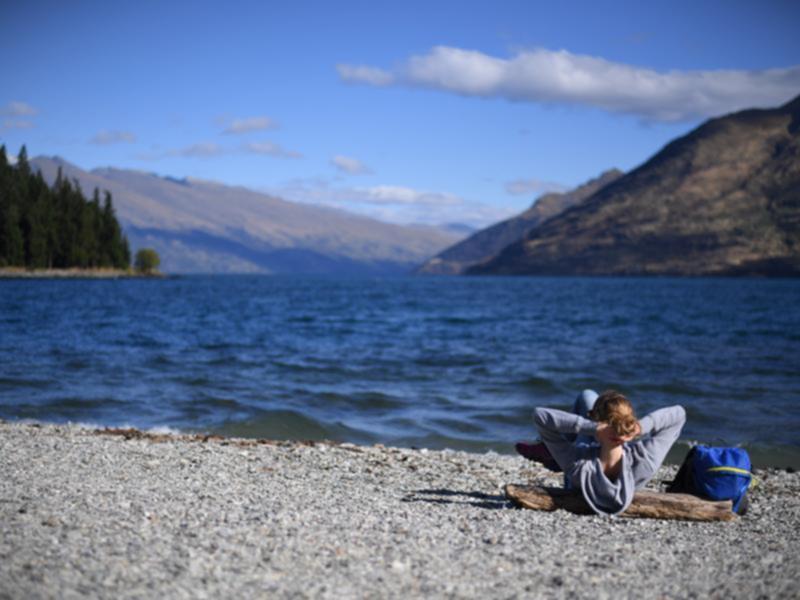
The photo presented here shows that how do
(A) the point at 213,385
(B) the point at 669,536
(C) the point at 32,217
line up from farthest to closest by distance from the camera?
(C) the point at 32,217, (A) the point at 213,385, (B) the point at 669,536

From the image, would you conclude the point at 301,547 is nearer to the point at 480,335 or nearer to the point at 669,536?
the point at 669,536

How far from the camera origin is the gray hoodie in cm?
981

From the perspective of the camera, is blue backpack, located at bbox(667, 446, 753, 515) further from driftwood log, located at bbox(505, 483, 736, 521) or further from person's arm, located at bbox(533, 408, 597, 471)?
person's arm, located at bbox(533, 408, 597, 471)

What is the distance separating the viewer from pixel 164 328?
2008 inches

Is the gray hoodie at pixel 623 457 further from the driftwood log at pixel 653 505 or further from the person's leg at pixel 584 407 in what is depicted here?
the driftwood log at pixel 653 505

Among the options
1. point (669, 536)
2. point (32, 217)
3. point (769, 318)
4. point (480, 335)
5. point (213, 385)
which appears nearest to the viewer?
point (669, 536)

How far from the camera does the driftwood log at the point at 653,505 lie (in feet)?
32.9

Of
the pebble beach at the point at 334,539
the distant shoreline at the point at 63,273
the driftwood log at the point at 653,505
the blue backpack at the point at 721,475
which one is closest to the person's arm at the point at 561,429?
the driftwood log at the point at 653,505

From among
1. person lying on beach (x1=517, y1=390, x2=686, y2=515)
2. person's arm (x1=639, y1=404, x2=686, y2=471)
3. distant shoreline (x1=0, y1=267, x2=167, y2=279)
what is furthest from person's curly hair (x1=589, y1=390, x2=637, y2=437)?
distant shoreline (x1=0, y1=267, x2=167, y2=279)

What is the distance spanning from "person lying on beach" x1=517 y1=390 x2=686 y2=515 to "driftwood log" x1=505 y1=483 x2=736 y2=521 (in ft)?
0.58

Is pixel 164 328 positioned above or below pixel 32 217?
below

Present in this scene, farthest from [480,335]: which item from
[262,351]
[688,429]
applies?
[688,429]

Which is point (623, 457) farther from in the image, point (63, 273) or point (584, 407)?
point (63, 273)

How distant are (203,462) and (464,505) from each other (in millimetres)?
5022
